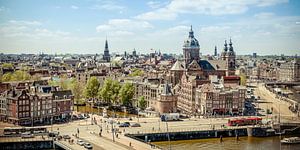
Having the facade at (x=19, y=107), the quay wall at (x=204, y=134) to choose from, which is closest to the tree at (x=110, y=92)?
the facade at (x=19, y=107)

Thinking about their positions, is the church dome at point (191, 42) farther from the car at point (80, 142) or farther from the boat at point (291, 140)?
the car at point (80, 142)

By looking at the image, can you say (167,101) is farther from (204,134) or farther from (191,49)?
(191,49)

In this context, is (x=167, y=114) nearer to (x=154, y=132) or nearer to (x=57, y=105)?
(x=154, y=132)

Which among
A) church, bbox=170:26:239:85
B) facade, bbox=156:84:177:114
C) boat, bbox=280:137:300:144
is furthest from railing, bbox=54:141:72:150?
church, bbox=170:26:239:85

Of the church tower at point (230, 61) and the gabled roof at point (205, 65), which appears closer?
the gabled roof at point (205, 65)

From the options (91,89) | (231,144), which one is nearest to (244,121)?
(231,144)

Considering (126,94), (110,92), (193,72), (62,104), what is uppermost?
(193,72)
